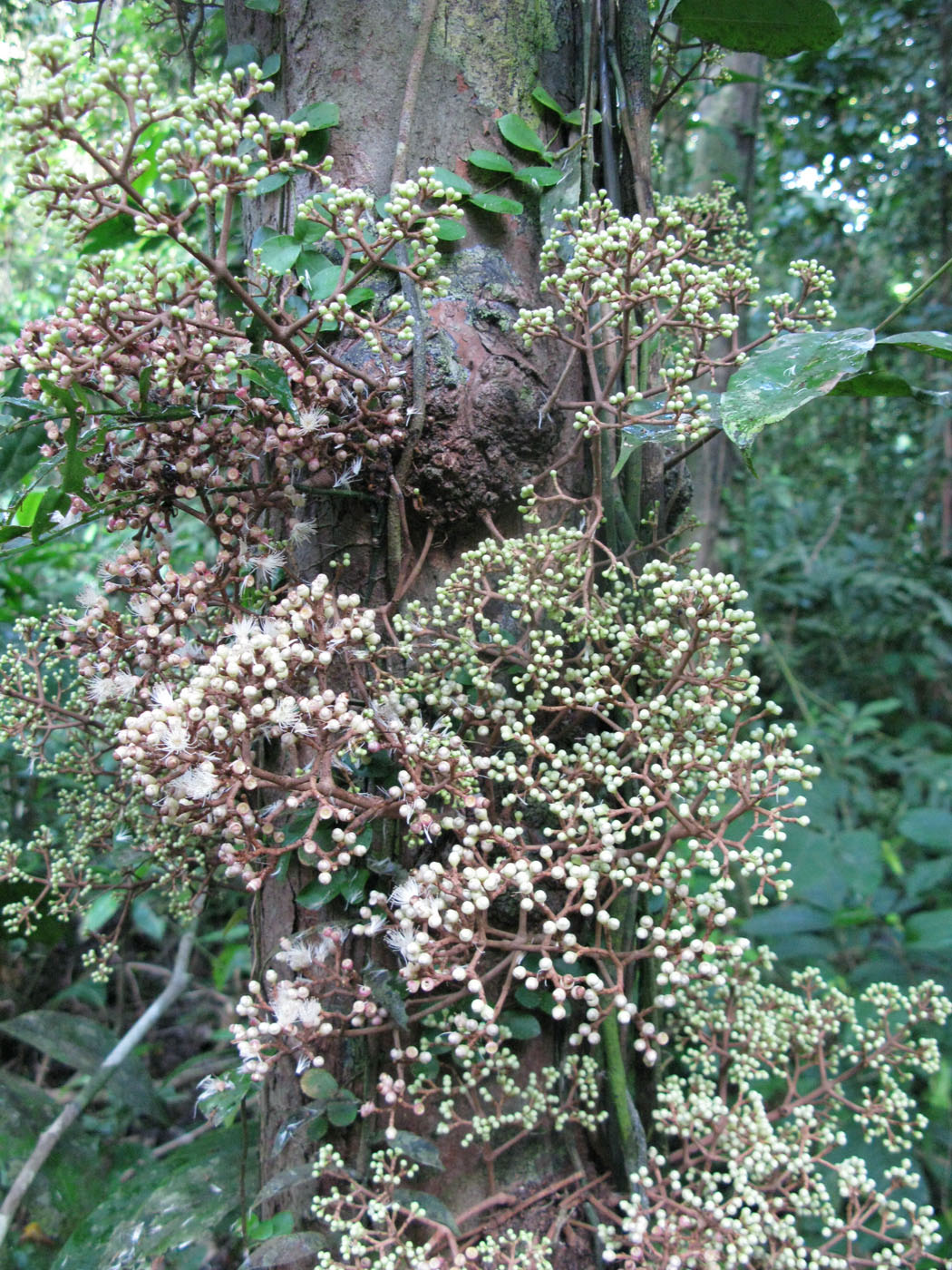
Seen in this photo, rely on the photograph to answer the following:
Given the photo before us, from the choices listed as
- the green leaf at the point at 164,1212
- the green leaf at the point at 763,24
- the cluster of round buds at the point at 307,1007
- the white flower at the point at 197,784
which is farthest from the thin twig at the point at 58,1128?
the green leaf at the point at 763,24

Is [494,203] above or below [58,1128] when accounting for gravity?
above

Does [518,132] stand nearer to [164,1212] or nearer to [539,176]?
[539,176]

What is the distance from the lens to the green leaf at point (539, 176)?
1284 mm

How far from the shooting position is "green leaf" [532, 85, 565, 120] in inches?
52.3

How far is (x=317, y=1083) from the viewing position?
103cm

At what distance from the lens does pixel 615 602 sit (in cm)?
120

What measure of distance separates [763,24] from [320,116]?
82cm

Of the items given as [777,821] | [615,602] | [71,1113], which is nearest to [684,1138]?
[777,821]

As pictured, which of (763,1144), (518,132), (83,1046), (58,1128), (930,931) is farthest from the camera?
(930,931)

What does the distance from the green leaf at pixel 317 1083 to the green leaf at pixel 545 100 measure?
4.89ft

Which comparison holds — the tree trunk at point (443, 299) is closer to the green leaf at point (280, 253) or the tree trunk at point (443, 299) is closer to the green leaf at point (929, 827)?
the green leaf at point (280, 253)

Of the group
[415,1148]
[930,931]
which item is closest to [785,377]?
[415,1148]

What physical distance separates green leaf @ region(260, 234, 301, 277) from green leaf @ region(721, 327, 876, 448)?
63cm

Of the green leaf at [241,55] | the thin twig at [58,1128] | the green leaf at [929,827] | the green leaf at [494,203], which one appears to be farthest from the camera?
the green leaf at [929,827]
